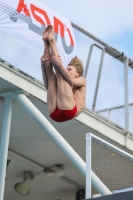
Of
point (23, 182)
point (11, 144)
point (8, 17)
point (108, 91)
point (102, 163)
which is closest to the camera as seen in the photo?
point (102, 163)

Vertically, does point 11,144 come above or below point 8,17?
below

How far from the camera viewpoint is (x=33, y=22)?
11.3 metres

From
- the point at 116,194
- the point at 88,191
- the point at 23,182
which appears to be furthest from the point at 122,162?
the point at 23,182

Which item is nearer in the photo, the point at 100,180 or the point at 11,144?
the point at 100,180

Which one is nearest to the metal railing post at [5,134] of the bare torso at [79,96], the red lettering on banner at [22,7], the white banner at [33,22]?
the white banner at [33,22]

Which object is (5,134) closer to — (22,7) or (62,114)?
(22,7)

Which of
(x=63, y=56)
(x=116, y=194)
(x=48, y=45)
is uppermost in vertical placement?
(x=63, y=56)

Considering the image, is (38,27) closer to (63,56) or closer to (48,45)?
(63,56)

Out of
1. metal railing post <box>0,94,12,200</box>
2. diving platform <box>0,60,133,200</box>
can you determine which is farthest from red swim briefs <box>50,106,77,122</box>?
metal railing post <box>0,94,12,200</box>

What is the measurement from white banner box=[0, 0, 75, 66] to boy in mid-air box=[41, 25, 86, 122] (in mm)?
3577

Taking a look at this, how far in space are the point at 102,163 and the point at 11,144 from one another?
510 centimetres

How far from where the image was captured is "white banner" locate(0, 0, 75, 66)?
35.9 ft

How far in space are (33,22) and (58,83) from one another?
4093 mm

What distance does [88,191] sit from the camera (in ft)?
27.5
